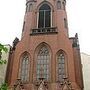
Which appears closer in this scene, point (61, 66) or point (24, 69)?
point (61, 66)

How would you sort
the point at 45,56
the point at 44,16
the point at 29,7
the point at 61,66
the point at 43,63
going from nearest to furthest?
the point at 61,66 → the point at 43,63 → the point at 45,56 → the point at 44,16 → the point at 29,7

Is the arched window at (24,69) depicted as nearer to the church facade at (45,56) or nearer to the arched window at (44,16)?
the church facade at (45,56)

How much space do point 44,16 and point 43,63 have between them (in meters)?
7.42

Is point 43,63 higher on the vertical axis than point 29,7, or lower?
lower

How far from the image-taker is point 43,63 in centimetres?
2628

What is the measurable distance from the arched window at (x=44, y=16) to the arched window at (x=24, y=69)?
5.51 metres

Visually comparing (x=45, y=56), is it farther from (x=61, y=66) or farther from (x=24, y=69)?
(x=24, y=69)

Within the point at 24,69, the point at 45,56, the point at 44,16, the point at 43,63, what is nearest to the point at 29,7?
the point at 44,16

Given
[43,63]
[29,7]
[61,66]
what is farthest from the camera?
[29,7]

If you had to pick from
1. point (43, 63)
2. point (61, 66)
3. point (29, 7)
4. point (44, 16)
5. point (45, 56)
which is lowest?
point (61, 66)

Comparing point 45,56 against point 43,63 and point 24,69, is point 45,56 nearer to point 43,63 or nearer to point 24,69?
point 43,63

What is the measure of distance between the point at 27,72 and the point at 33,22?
752cm

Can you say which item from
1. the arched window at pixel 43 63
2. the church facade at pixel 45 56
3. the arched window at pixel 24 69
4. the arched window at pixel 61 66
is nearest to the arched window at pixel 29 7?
the church facade at pixel 45 56

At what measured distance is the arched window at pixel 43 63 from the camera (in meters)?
25.4
